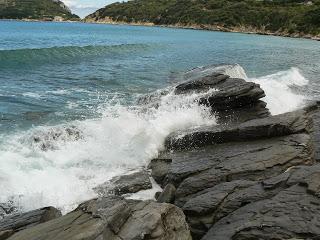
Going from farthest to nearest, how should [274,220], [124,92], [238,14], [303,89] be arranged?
[238,14], [303,89], [124,92], [274,220]

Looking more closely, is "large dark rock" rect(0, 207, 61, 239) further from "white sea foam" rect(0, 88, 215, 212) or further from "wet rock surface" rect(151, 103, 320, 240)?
"wet rock surface" rect(151, 103, 320, 240)

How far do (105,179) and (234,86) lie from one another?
8.10 m

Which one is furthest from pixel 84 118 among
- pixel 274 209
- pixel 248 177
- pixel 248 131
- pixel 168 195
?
pixel 274 209

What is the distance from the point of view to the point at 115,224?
8.86 meters

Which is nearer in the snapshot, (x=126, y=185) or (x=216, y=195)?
(x=216, y=195)

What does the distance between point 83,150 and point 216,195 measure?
26.1 ft

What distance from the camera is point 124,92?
2833 cm

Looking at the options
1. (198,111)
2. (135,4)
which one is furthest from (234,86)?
(135,4)

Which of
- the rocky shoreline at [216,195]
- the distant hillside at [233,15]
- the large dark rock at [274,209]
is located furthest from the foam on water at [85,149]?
the distant hillside at [233,15]

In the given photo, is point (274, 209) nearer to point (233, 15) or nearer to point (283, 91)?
point (283, 91)

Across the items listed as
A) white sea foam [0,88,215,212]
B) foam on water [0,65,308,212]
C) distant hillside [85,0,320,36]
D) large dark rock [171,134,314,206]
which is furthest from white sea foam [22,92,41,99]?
distant hillside [85,0,320,36]

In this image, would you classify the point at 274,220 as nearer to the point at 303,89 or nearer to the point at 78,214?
the point at 78,214

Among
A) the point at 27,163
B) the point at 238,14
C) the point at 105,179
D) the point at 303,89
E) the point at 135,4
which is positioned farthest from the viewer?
the point at 135,4

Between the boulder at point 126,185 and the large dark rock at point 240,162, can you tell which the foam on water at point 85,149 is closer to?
the boulder at point 126,185
